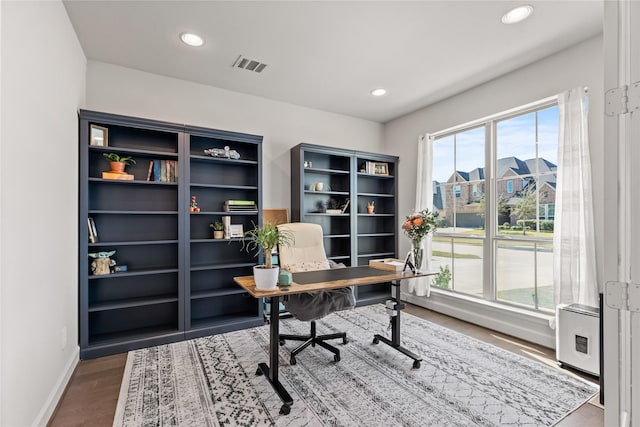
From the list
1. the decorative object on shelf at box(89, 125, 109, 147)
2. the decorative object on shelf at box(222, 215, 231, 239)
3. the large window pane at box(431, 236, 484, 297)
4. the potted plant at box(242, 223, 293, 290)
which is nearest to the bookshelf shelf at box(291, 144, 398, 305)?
the large window pane at box(431, 236, 484, 297)

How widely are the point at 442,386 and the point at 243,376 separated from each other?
1.46 metres

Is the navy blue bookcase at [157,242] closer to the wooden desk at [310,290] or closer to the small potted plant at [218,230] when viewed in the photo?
the small potted plant at [218,230]

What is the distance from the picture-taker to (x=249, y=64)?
9.98ft

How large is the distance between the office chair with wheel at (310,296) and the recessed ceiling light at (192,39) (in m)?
1.78

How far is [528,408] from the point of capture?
194 centimetres

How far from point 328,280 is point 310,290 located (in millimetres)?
295

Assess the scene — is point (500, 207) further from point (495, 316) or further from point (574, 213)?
point (495, 316)

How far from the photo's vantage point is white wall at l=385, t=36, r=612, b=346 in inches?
99.4

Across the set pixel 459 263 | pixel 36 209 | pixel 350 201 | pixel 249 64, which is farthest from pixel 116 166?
pixel 459 263

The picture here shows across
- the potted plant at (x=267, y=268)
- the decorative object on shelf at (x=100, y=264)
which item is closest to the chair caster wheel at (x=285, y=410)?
the potted plant at (x=267, y=268)

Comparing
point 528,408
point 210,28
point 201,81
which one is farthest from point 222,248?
point 528,408

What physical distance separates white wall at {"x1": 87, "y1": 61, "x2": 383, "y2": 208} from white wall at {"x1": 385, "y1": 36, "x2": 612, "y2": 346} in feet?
2.07

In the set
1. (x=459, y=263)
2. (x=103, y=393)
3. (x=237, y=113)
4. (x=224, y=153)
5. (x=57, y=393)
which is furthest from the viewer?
(x=459, y=263)

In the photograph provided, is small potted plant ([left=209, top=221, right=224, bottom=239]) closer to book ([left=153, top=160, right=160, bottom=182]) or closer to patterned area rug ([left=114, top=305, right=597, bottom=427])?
book ([left=153, top=160, right=160, bottom=182])
